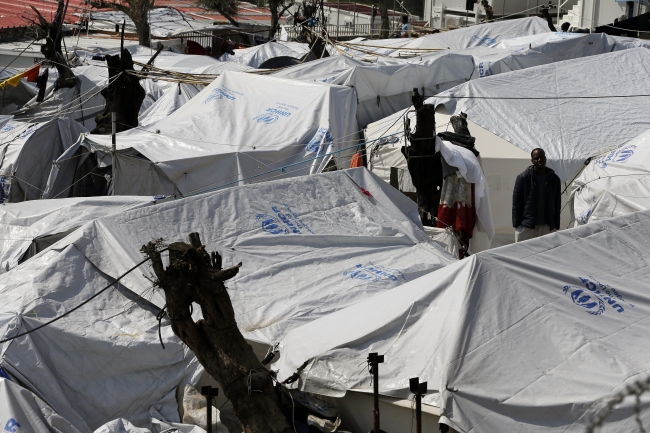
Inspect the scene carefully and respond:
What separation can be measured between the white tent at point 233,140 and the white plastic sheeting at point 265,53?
10.0m

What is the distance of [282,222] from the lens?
27.5 feet

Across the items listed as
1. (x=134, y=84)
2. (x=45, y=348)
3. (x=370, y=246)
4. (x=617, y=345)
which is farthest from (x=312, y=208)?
(x=134, y=84)

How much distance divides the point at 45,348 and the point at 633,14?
2703 cm

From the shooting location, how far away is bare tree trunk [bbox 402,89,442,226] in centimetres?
970

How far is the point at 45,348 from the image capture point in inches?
255

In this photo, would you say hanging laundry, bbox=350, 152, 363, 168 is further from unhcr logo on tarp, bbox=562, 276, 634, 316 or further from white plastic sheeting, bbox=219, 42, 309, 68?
white plastic sheeting, bbox=219, 42, 309, 68

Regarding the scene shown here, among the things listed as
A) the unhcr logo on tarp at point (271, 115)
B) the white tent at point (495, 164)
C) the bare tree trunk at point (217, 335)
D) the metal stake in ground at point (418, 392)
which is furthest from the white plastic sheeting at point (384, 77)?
the metal stake in ground at point (418, 392)

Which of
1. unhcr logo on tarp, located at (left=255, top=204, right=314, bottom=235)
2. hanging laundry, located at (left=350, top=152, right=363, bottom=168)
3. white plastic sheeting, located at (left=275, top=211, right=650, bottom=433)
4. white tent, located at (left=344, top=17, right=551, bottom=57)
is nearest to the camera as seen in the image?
white plastic sheeting, located at (left=275, top=211, right=650, bottom=433)

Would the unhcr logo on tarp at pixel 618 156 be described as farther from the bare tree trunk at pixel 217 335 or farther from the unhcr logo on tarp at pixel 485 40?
the unhcr logo on tarp at pixel 485 40

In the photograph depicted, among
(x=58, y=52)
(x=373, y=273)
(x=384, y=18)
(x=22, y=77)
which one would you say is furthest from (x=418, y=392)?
(x=384, y=18)

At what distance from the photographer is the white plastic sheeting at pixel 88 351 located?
631 centimetres

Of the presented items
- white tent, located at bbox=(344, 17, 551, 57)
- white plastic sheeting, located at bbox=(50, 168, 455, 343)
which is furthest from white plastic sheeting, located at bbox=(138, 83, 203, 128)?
white plastic sheeting, located at bbox=(50, 168, 455, 343)

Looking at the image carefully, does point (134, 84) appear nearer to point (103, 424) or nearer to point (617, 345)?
point (103, 424)

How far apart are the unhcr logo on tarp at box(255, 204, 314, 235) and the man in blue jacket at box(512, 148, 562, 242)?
2.38 meters
